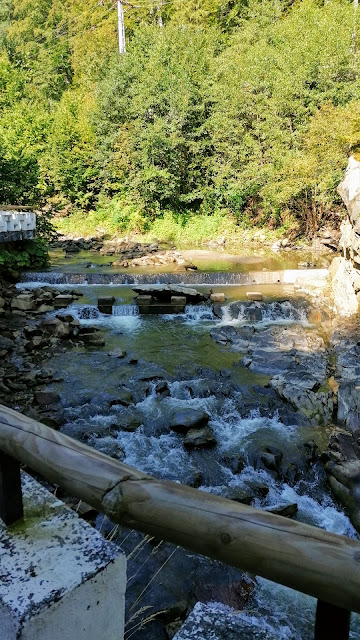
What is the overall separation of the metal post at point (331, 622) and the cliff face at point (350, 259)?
1090 centimetres

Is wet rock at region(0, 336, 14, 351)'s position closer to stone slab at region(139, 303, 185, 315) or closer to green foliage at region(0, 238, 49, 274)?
stone slab at region(139, 303, 185, 315)

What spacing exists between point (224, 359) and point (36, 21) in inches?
1858

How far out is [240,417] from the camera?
6.86 meters

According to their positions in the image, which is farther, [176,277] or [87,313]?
[176,277]

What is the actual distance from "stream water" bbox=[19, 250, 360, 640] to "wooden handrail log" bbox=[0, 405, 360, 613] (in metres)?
0.81

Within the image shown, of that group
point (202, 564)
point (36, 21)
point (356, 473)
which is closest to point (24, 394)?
point (202, 564)

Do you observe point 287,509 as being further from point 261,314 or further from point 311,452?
point 261,314

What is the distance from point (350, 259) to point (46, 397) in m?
8.91

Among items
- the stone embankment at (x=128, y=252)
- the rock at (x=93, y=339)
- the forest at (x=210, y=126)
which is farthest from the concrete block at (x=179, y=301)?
the forest at (x=210, y=126)

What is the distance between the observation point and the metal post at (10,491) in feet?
5.36

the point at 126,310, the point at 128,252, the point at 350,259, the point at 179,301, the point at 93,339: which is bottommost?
the point at 93,339

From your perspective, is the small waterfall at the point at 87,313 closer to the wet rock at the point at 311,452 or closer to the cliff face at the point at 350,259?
the cliff face at the point at 350,259

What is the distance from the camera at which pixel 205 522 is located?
1.16 m

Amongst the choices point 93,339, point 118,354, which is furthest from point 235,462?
point 93,339
